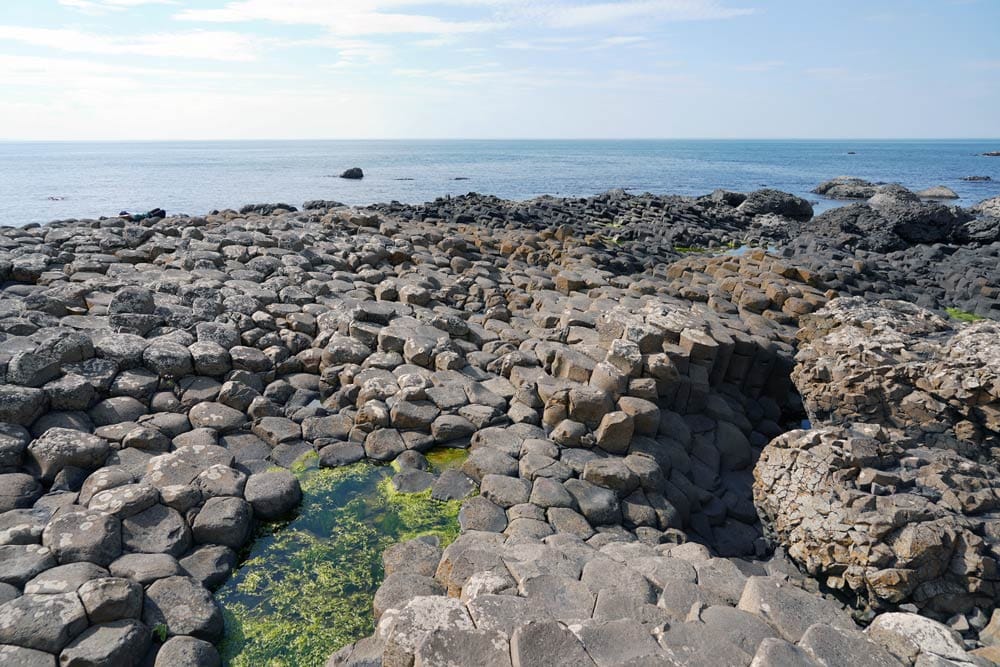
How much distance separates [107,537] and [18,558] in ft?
2.08

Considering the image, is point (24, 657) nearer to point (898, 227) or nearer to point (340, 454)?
point (340, 454)

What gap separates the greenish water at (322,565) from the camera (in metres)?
4.96

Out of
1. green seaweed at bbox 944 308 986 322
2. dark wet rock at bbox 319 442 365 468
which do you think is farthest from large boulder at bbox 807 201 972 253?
dark wet rock at bbox 319 442 365 468

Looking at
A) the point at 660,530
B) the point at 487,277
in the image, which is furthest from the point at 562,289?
the point at 660,530

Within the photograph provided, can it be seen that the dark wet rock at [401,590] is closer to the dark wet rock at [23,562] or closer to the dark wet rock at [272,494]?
the dark wet rock at [272,494]

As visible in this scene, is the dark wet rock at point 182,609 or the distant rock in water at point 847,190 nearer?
the dark wet rock at point 182,609

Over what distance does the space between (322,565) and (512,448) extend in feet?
8.65

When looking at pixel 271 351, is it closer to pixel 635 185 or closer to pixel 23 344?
pixel 23 344

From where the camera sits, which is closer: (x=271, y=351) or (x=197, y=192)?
(x=271, y=351)

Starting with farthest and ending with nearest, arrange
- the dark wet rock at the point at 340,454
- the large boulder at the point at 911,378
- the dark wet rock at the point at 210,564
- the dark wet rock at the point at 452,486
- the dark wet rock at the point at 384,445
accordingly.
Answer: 1. the large boulder at the point at 911,378
2. the dark wet rock at the point at 384,445
3. the dark wet rock at the point at 340,454
4. the dark wet rock at the point at 452,486
5. the dark wet rock at the point at 210,564

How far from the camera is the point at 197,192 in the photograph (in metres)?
46.2

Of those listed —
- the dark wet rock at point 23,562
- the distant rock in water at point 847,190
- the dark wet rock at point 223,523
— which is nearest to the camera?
the dark wet rock at point 23,562

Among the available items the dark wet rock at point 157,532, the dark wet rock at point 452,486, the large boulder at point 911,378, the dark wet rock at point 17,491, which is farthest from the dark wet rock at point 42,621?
the large boulder at point 911,378

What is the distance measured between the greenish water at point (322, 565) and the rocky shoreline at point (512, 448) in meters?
0.22
